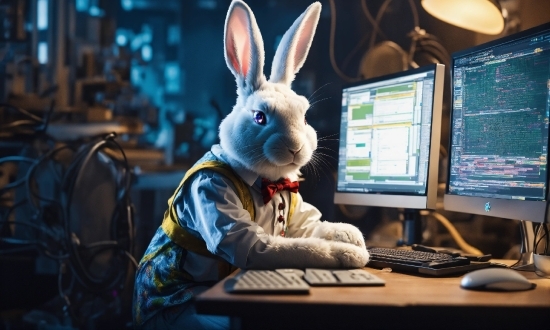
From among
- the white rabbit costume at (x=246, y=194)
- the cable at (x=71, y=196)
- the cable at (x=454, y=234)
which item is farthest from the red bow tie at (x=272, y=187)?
the cable at (x=71, y=196)

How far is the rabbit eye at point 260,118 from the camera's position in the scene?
1.30 metres

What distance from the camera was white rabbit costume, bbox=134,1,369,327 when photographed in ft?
3.82

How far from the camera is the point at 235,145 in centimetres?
129

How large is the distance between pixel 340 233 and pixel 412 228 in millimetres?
470

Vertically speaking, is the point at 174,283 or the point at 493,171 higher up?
the point at 493,171

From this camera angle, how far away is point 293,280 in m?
0.96

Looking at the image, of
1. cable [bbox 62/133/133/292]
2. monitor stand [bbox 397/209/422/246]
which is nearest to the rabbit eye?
Answer: monitor stand [bbox 397/209/422/246]

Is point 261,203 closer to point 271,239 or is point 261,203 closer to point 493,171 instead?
point 271,239

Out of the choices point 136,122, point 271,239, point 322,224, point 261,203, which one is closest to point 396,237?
point 322,224

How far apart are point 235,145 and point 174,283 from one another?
0.34 metres

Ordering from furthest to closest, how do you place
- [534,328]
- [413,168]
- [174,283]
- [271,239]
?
[413,168]
[174,283]
[271,239]
[534,328]

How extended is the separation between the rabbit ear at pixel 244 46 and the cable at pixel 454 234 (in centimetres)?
85

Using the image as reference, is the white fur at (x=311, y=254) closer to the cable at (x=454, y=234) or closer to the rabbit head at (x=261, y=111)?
the rabbit head at (x=261, y=111)

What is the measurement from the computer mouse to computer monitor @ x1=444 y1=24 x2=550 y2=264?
0.65 feet
